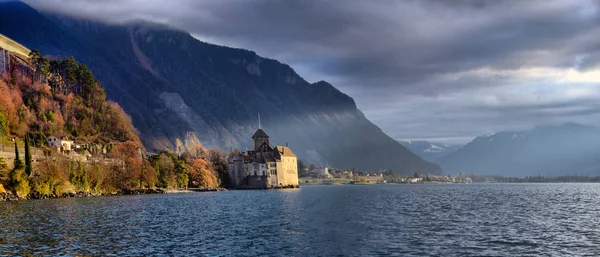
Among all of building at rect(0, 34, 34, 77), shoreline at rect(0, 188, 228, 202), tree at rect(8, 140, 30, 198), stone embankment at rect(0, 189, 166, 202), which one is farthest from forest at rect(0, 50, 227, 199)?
building at rect(0, 34, 34, 77)

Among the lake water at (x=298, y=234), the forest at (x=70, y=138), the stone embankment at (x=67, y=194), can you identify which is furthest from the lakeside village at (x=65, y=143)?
the lake water at (x=298, y=234)

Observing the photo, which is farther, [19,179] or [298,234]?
[19,179]

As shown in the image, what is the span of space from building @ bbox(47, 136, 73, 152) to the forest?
1.91 meters

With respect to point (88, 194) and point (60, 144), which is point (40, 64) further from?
point (88, 194)

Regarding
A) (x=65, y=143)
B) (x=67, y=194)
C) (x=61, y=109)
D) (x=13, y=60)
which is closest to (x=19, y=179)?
(x=67, y=194)

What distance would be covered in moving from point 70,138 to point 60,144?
10.7 metres

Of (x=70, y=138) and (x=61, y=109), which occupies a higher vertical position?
(x=61, y=109)

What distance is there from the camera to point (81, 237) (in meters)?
49.6

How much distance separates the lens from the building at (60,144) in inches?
5605

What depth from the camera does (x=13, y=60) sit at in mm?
174500

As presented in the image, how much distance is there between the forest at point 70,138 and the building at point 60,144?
1909 millimetres

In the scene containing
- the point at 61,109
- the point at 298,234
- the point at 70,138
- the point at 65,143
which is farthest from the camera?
the point at 61,109

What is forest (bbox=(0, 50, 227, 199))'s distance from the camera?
384ft

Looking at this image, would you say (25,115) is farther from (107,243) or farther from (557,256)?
(557,256)
